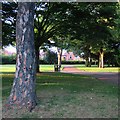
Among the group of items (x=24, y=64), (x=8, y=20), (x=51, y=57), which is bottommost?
(x=24, y=64)

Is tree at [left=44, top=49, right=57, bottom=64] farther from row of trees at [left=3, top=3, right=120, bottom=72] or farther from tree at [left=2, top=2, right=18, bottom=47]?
tree at [left=2, top=2, right=18, bottom=47]

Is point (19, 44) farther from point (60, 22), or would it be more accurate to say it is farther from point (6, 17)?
point (60, 22)

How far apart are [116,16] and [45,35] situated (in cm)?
729

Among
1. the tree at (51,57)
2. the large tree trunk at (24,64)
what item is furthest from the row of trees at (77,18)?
the tree at (51,57)

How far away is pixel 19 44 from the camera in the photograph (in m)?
8.34

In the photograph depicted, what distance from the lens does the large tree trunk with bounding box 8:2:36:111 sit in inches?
319

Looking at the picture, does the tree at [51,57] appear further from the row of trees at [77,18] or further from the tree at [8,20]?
the tree at [8,20]

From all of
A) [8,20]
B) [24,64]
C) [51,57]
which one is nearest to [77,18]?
[8,20]

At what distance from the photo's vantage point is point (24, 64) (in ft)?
26.9

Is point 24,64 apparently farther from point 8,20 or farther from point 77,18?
point 8,20

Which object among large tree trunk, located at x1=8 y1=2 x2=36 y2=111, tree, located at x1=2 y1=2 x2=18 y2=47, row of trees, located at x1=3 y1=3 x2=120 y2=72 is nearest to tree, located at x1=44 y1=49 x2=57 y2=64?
row of trees, located at x1=3 y1=3 x2=120 y2=72

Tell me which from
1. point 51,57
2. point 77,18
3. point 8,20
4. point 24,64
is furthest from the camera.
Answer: point 51,57

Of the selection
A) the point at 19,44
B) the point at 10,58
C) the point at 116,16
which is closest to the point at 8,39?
the point at 116,16

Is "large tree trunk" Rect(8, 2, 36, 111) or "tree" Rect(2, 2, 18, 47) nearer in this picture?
"large tree trunk" Rect(8, 2, 36, 111)
